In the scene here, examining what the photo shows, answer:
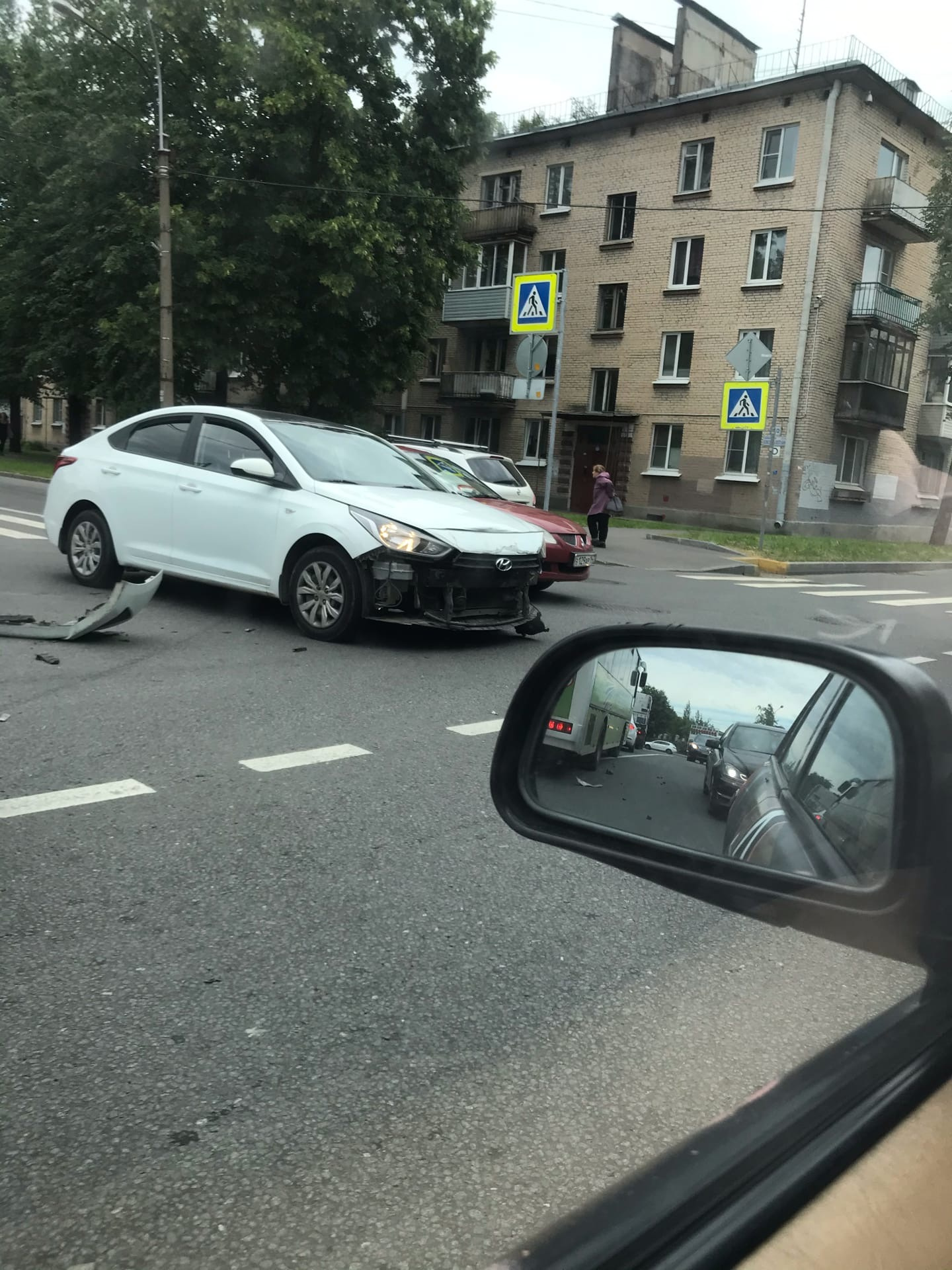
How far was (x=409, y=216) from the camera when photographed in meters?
28.0

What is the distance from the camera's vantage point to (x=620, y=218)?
113 feet

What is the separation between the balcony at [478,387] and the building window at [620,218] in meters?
5.37

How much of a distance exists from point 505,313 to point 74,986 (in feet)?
118

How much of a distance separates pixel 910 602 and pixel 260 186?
19.3m

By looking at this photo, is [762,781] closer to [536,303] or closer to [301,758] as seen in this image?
[301,758]

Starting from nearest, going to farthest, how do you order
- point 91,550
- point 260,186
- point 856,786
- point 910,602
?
1. point 856,786
2. point 91,550
3. point 910,602
4. point 260,186

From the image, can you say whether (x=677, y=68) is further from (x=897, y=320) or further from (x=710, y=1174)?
(x=710, y=1174)

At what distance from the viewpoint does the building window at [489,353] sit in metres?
38.7

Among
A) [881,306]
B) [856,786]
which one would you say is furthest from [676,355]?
[856,786]

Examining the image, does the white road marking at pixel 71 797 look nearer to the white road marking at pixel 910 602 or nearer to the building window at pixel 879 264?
the white road marking at pixel 910 602

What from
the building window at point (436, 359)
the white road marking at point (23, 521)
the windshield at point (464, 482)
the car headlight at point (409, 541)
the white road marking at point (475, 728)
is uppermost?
the building window at point (436, 359)

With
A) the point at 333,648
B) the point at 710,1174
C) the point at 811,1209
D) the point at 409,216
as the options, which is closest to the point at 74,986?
the point at 710,1174

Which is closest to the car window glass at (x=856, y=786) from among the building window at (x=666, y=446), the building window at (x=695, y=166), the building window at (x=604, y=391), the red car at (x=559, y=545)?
the red car at (x=559, y=545)

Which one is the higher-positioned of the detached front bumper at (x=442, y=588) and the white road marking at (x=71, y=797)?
the detached front bumper at (x=442, y=588)
